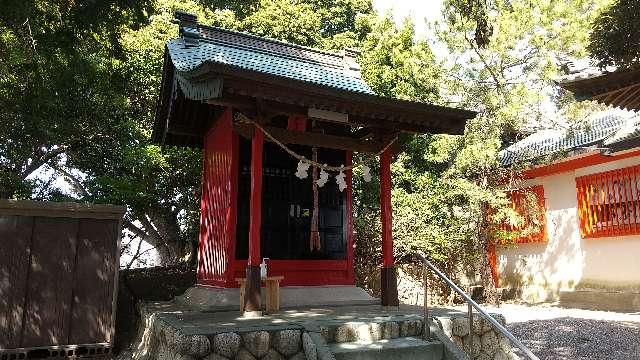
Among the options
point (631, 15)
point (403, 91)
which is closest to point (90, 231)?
point (631, 15)

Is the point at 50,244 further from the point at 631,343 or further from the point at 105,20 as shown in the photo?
the point at 631,343

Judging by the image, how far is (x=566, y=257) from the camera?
45.3 feet

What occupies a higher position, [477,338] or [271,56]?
[271,56]

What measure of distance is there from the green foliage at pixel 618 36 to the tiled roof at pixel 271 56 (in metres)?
4.55

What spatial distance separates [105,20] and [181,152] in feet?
15.6

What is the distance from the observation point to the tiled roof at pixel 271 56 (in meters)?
9.46

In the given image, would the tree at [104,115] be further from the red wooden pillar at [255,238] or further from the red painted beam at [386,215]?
the red painted beam at [386,215]

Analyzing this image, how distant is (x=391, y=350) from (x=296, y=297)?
2.63m

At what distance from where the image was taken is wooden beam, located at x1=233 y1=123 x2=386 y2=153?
6.69m

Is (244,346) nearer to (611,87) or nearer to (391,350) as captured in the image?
(391,350)

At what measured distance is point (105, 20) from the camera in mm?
7984

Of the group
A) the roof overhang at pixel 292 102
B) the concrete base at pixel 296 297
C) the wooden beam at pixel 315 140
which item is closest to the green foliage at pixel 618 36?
the roof overhang at pixel 292 102

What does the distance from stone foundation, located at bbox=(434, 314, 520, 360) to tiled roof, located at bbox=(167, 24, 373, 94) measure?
16.0 feet

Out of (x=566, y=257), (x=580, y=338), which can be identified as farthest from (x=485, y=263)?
(x=580, y=338)
